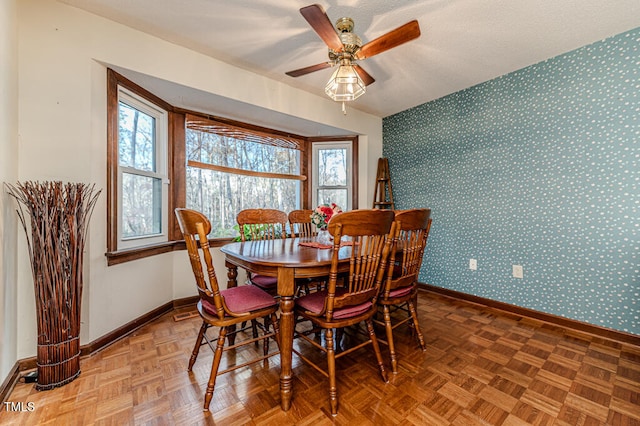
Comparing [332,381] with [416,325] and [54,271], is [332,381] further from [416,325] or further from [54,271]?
[54,271]

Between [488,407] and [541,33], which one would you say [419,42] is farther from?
[488,407]

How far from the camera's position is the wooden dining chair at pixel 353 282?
135cm

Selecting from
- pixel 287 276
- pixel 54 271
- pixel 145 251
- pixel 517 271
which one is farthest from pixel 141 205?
pixel 517 271

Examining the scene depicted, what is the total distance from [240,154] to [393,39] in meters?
2.24

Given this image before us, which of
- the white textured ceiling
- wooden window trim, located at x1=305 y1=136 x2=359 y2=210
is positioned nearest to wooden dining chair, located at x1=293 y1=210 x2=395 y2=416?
the white textured ceiling

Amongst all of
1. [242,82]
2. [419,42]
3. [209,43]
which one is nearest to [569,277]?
[419,42]

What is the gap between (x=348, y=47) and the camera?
178 cm

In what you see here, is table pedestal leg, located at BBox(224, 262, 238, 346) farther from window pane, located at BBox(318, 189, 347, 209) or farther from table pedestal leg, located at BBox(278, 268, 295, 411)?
window pane, located at BBox(318, 189, 347, 209)

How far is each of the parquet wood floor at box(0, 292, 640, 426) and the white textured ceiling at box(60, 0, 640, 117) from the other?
2.46 metres

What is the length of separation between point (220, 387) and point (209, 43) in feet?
8.56

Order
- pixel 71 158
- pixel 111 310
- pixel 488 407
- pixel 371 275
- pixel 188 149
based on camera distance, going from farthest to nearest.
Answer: pixel 188 149, pixel 111 310, pixel 71 158, pixel 371 275, pixel 488 407

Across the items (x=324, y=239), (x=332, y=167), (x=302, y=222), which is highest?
(x=332, y=167)

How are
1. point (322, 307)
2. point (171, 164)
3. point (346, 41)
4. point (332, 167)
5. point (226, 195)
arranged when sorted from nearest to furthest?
point (322, 307), point (346, 41), point (171, 164), point (226, 195), point (332, 167)

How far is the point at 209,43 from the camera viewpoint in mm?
2260
